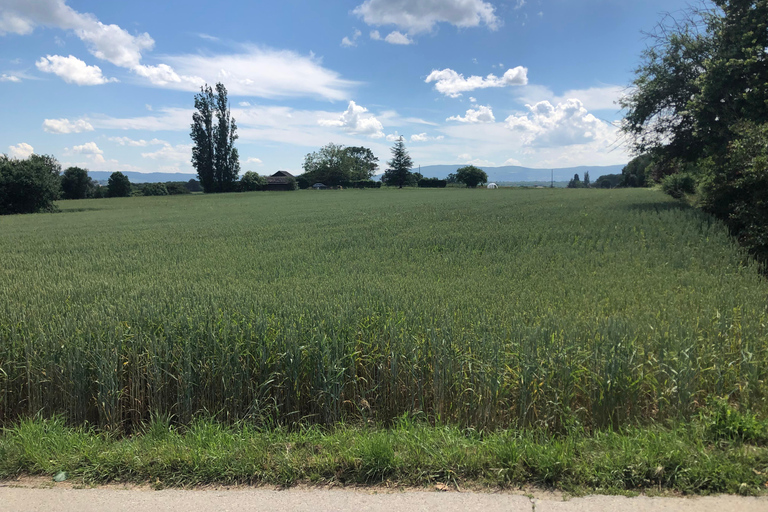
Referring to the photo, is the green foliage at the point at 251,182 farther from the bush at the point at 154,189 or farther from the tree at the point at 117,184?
the tree at the point at 117,184

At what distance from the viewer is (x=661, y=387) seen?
13.6ft

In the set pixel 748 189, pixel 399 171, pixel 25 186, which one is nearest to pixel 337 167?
pixel 399 171

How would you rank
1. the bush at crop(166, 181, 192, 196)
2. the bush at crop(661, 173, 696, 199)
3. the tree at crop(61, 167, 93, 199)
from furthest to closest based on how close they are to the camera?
the bush at crop(166, 181, 192, 196) → the tree at crop(61, 167, 93, 199) → the bush at crop(661, 173, 696, 199)

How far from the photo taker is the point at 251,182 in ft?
284

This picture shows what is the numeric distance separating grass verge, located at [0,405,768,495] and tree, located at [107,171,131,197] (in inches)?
3566

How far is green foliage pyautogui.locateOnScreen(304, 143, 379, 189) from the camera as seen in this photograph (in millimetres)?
115812

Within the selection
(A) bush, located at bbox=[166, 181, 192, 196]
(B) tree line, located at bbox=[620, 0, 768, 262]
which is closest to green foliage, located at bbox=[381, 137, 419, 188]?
(A) bush, located at bbox=[166, 181, 192, 196]

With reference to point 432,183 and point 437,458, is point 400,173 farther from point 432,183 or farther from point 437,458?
point 437,458

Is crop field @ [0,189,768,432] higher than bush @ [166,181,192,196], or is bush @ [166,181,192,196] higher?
bush @ [166,181,192,196]

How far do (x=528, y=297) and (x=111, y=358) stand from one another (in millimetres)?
5713

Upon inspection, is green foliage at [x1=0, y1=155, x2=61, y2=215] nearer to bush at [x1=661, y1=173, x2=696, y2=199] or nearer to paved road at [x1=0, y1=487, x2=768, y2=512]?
paved road at [x1=0, y1=487, x2=768, y2=512]

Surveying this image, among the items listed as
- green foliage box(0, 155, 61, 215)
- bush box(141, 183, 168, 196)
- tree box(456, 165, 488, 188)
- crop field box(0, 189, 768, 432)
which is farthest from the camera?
→ tree box(456, 165, 488, 188)

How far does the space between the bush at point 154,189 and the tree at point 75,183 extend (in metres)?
10.6

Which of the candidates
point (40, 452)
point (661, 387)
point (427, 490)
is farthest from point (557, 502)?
point (40, 452)
